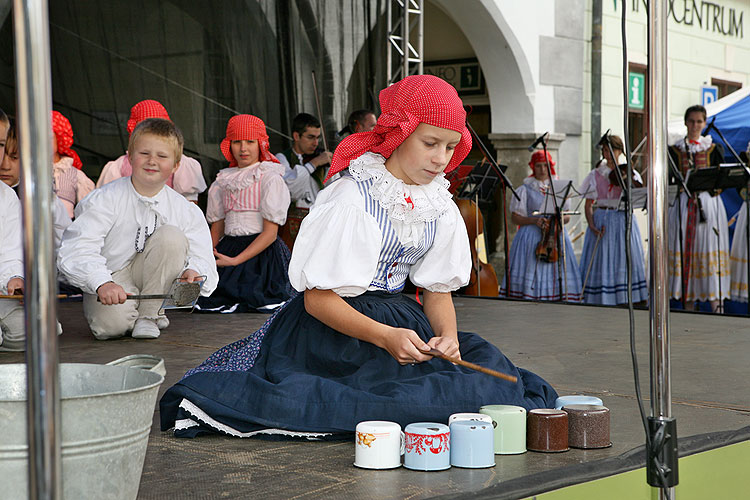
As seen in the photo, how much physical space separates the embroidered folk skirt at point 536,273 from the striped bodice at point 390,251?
4.90m

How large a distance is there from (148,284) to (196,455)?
2.01 meters

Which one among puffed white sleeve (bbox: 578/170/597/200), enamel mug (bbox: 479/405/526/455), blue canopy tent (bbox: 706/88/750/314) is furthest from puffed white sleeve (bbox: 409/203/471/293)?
blue canopy tent (bbox: 706/88/750/314)

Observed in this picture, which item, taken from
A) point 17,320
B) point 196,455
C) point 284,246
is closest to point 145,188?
point 17,320

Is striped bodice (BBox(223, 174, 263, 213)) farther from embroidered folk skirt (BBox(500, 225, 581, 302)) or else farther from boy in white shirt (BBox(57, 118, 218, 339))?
embroidered folk skirt (BBox(500, 225, 581, 302))

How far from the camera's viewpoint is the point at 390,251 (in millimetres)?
2348

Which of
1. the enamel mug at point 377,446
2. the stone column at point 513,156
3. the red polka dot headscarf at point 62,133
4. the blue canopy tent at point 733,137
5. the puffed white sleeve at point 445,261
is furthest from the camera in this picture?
the stone column at point 513,156

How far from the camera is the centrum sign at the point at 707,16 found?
10.6 meters

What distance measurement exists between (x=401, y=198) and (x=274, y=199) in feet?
9.57

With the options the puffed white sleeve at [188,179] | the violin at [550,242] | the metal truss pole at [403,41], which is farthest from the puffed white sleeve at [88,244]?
the violin at [550,242]

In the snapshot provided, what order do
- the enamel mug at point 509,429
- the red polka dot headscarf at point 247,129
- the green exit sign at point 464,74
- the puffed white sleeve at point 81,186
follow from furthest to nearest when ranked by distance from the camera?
the green exit sign at point 464,74 < the puffed white sleeve at point 81,186 < the red polka dot headscarf at point 247,129 < the enamel mug at point 509,429

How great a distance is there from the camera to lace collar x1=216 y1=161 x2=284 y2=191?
522cm

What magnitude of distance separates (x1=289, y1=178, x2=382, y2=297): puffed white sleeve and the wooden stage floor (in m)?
0.37

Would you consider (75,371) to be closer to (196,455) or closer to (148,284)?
(196,455)

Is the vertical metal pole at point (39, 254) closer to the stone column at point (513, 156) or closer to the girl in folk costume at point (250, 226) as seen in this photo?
the girl in folk costume at point (250, 226)
